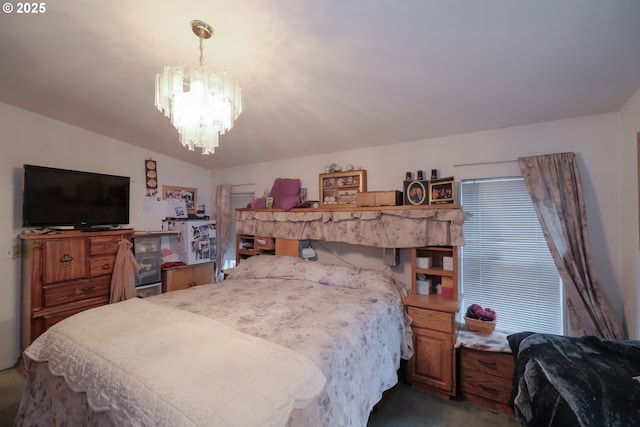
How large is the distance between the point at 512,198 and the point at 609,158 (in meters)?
0.66

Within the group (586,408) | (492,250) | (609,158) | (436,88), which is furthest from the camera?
(492,250)

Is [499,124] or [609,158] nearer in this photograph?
[609,158]

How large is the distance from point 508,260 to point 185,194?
13.8ft

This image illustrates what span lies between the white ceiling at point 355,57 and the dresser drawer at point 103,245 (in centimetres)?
132

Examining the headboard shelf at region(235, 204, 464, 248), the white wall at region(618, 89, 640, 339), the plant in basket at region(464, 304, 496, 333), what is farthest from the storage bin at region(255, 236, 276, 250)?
the white wall at region(618, 89, 640, 339)

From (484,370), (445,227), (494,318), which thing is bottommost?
(484,370)

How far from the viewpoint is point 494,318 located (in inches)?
91.0

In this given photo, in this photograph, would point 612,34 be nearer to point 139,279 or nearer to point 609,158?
point 609,158

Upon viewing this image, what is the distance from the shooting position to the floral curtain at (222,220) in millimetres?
4211

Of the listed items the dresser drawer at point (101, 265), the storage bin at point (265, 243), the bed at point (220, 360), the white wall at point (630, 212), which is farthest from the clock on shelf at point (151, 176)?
the white wall at point (630, 212)

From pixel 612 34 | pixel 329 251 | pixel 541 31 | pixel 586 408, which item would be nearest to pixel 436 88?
pixel 541 31

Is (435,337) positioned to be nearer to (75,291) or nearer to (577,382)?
(577,382)

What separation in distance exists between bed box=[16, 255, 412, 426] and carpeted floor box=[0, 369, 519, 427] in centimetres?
33

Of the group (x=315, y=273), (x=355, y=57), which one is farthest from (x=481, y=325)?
(x=355, y=57)
